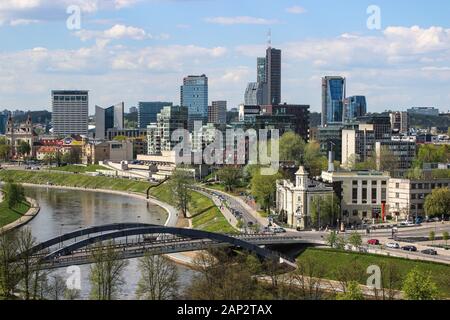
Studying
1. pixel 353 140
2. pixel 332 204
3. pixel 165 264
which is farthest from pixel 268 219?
pixel 353 140

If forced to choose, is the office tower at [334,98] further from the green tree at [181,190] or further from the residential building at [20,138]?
the green tree at [181,190]

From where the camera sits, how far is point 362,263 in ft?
85.8

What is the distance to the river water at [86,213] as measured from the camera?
88.6 ft

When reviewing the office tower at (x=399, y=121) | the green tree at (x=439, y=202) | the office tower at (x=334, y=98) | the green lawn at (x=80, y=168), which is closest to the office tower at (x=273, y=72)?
the office tower at (x=334, y=98)

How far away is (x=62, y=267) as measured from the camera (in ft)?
78.6

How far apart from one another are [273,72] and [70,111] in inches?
1313

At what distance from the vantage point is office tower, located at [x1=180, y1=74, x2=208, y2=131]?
445ft

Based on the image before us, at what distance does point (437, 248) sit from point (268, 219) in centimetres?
1021

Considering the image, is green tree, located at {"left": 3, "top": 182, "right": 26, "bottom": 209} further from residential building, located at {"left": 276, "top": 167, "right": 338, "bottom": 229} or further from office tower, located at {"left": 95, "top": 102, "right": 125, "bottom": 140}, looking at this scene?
office tower, located at {"left": 95, "top": 102, "right": 125, "bottom": 140}

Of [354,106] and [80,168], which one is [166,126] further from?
[354,106]

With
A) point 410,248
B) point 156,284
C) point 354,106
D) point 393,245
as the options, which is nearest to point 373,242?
point 393,245

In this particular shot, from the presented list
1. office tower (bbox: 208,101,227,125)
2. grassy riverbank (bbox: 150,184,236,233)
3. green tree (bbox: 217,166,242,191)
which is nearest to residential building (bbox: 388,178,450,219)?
grassy riverbank (bbox: 150,184,236,233)

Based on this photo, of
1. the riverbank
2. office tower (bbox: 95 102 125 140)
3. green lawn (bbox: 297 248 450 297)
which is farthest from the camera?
office tower (bbox: 95 102 125 140)

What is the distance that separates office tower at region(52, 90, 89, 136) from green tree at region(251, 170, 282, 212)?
3684 inches
